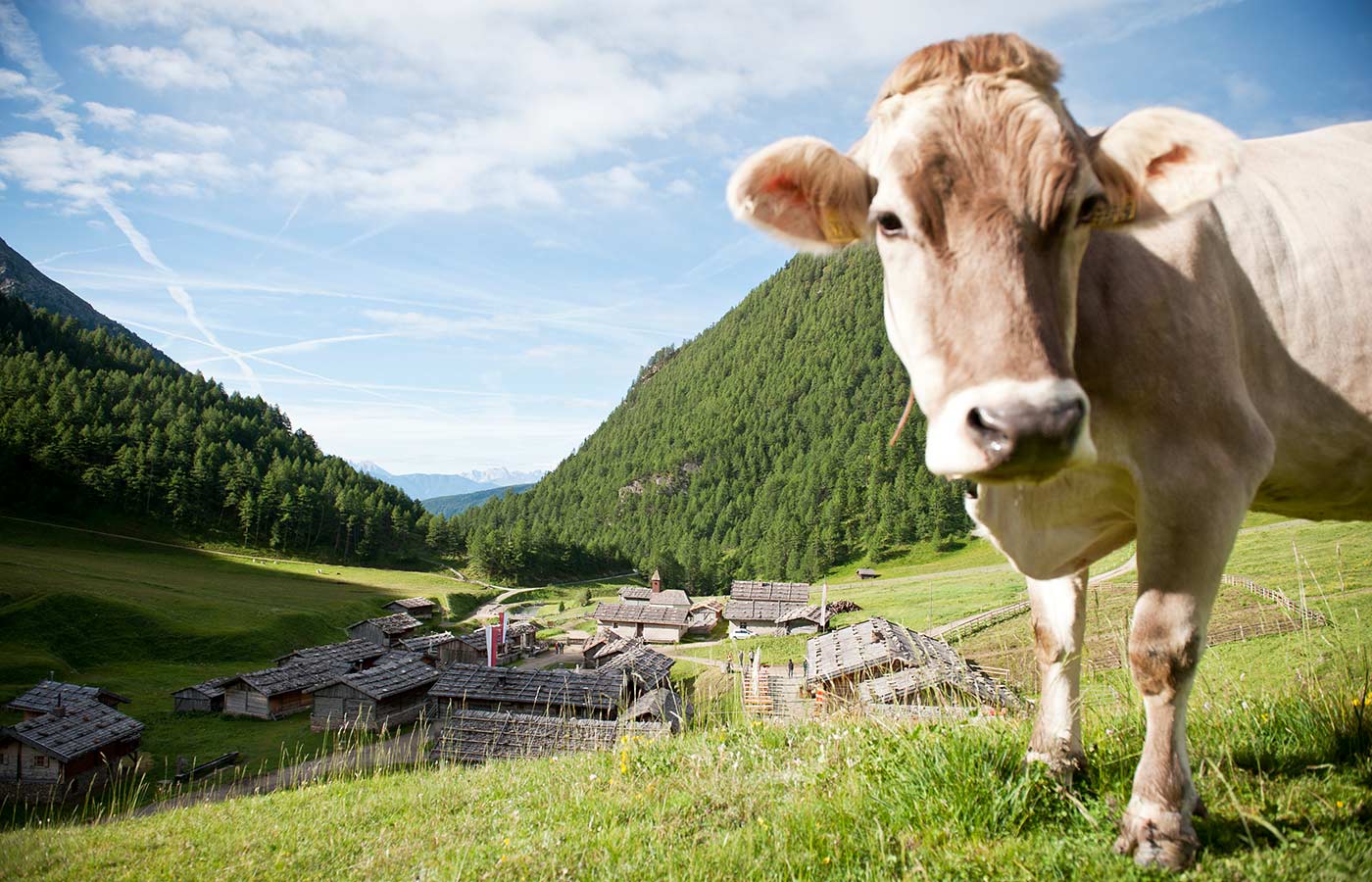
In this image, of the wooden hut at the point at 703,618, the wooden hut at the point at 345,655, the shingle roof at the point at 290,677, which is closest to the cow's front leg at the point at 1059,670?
the shingle roof at the point at 290,677

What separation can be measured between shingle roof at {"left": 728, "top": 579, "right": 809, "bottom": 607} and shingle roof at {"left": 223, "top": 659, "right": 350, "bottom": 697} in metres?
40.9

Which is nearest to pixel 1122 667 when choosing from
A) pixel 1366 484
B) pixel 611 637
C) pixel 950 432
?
pixel 1366 484

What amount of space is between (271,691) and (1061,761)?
4704 cm

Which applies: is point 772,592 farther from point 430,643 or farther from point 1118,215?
point 1118,215

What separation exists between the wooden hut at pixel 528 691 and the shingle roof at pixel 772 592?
38.9 metres

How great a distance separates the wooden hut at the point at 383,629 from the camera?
6438 cm

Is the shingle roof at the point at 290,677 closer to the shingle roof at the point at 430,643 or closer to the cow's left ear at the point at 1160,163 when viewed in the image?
the shingle roof at the point at 430,643

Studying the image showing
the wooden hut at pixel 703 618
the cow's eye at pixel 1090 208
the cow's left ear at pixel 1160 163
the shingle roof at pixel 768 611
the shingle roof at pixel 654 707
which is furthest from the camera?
the wooden hut at pixel 703 618

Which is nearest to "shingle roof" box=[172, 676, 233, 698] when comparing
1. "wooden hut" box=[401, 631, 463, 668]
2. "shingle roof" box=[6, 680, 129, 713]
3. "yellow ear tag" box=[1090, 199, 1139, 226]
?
"shingle roof" box=[6, 680, 129, 713]

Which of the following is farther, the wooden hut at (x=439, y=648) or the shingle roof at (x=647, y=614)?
the shingle roof at (x=647, y=614)

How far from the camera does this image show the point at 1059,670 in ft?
12.1

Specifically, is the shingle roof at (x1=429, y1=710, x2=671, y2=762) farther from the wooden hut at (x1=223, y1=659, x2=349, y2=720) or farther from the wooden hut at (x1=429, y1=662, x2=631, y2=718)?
the wooden hut at (x1=223, y1=659, x2=349, y2=720)

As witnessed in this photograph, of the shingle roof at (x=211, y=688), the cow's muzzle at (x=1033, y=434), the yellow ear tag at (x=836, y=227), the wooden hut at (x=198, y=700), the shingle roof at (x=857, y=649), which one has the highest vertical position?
the yellow ear tag at (x=836, y=227)

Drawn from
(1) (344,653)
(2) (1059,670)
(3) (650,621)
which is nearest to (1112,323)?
(2) (1059,670)
